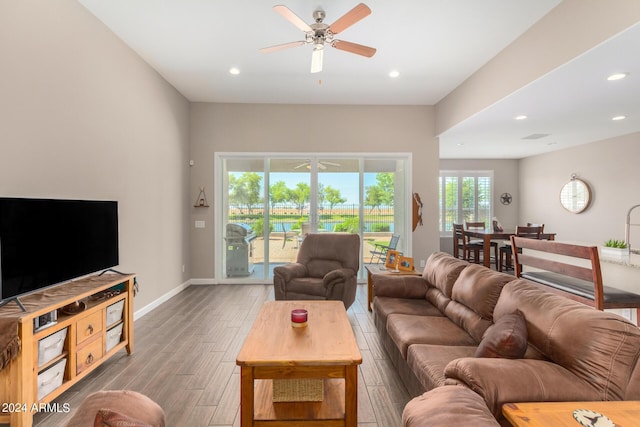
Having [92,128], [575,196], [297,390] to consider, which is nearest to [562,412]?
[297,390]

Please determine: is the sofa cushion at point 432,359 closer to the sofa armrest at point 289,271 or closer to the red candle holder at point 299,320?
the red candle holder at point 299,320

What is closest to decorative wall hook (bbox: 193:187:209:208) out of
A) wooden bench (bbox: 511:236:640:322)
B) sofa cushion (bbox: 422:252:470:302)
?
sofa cushion (bbox: 422:252:470:302)

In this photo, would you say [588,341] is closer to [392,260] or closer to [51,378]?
[392,260]

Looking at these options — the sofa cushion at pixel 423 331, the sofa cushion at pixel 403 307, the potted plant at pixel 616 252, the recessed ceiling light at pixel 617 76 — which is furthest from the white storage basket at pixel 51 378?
the recessed ceiling light at pixel 617 76

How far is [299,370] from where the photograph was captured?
5.83 ft

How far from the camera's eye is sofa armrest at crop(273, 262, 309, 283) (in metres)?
3.81

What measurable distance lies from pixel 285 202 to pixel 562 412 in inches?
189

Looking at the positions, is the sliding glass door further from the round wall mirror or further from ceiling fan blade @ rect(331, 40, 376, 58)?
the round wall mirror

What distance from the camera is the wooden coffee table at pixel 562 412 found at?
1080 mm

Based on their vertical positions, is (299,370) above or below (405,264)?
below

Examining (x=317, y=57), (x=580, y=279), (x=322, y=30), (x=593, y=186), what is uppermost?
(x=322, y=30)

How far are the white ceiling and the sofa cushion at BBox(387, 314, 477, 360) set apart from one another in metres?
2.56

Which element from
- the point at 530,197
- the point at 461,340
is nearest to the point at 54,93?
the point at 461,340

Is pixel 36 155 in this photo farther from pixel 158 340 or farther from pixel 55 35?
pixel 158 340
